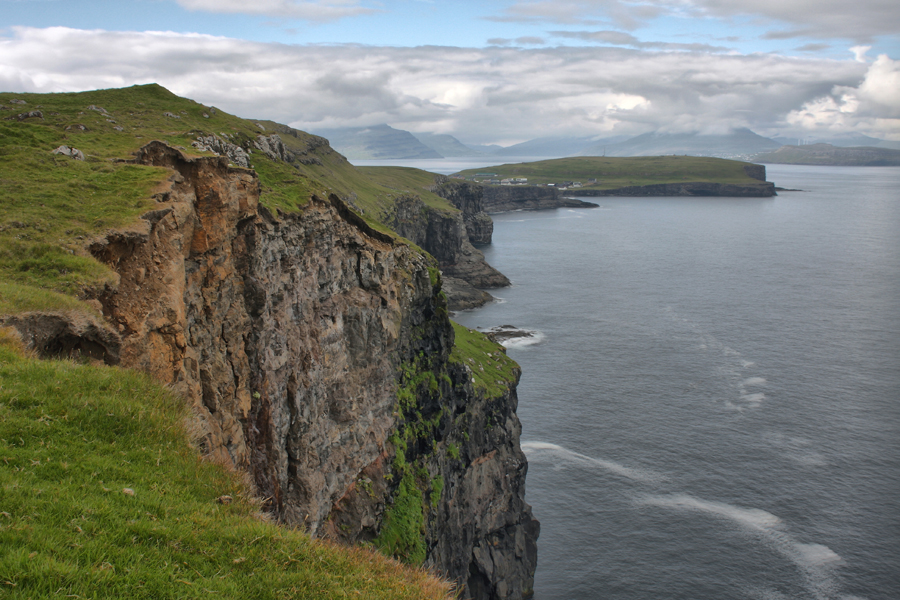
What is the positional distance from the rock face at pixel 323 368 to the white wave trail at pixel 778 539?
1791 cm

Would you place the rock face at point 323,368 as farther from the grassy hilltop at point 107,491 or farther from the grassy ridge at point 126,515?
the grassy ridge at point 126,515

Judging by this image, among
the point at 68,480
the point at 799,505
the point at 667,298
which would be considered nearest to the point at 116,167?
the point at 68,480

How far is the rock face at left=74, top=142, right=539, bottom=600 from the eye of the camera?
21609 mm

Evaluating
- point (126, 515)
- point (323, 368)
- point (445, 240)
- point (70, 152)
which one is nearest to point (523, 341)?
point (445, 240)

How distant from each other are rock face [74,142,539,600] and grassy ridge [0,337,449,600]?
3.76 meters

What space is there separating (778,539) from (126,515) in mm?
60512

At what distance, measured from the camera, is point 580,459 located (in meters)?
70.1

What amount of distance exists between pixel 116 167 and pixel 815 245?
19777cm

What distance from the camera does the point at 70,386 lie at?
14.3 m

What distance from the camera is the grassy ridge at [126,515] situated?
10.3 m

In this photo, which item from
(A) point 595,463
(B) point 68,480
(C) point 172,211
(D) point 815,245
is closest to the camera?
(B) point 68,480

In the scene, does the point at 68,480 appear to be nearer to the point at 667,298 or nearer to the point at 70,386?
the point at 70,386

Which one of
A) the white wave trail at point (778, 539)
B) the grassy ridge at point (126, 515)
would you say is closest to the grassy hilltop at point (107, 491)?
the grassy ridge at point (126, 515)

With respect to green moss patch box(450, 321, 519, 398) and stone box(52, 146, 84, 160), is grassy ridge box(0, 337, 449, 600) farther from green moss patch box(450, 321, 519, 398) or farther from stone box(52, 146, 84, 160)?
green moss patch box(450, 321, 519, 398)
